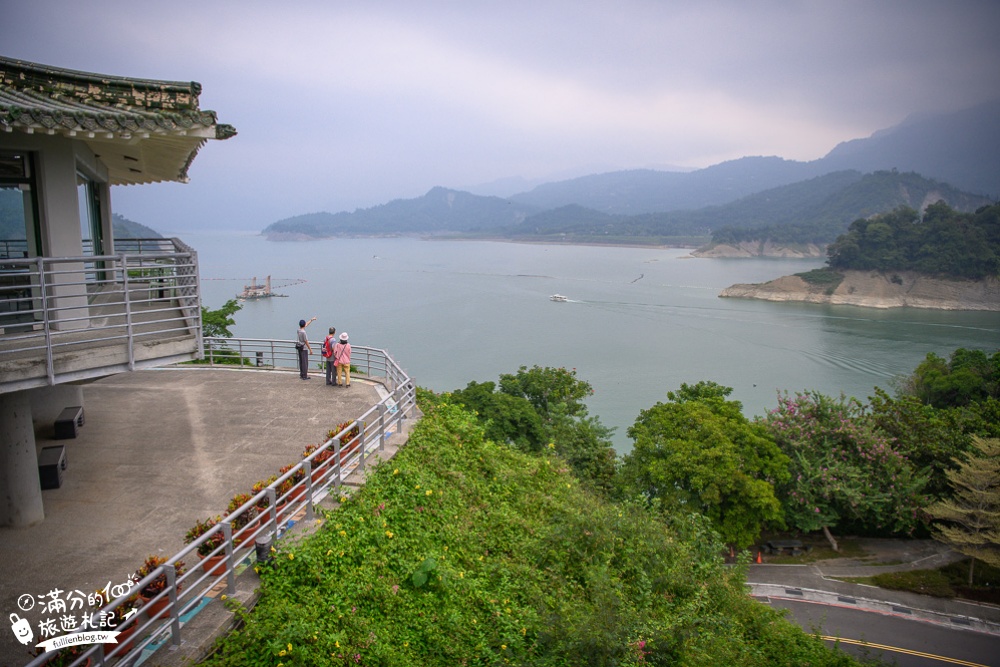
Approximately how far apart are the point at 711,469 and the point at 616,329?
155 ft

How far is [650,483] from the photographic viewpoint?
70.0 feet

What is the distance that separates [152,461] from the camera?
8.24 m

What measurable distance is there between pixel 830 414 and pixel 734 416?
3.93 m

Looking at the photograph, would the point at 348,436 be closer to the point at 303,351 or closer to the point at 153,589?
the point at 153,589

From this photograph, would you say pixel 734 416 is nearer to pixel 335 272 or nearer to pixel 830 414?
pixel 830 414

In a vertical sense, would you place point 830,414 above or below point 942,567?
above

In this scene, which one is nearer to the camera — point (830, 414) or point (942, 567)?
point (942, 567)

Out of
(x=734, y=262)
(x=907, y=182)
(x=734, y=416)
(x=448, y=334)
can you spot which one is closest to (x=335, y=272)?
(x=448, y=334)

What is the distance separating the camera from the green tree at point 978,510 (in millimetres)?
18516

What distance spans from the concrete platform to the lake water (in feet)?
67.8

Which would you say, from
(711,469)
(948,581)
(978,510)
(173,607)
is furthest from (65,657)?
(948,581)

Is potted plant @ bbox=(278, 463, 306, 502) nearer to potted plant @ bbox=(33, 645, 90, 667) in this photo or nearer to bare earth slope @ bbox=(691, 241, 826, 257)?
potted plant @ bbox=(33, 645, 90, 667)

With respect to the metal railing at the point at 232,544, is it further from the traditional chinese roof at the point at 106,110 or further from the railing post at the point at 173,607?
the traditional chinese roof at the point at 106,110

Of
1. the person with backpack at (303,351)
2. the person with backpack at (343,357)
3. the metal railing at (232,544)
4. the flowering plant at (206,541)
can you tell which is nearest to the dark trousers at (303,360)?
the person with backpack at (303,351)
